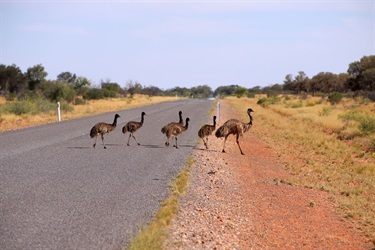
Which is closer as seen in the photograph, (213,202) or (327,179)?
(213,202)

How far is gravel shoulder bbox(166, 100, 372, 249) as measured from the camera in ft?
23.5

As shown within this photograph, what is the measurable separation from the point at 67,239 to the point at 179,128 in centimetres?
1041

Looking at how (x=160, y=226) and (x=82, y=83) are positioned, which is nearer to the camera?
(x=160, y=226)

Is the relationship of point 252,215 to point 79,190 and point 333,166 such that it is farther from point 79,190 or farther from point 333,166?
point 333,166

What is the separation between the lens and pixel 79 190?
9250 mm

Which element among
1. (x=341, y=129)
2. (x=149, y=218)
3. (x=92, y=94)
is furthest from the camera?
(x=92, y=94)

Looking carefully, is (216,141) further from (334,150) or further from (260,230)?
(260,230)

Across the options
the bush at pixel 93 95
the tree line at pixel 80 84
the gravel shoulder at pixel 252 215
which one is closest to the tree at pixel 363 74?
the tree line at pixel 80 84

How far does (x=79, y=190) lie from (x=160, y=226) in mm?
3132

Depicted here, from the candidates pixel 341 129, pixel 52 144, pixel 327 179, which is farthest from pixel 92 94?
pixel 327 179

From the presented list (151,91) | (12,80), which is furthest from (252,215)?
(151,91)

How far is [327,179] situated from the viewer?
13.7m

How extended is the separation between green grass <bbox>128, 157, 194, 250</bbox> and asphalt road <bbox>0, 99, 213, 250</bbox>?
0.67 ft

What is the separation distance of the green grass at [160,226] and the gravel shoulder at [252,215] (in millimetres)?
138
